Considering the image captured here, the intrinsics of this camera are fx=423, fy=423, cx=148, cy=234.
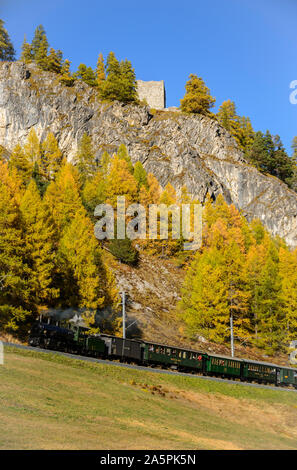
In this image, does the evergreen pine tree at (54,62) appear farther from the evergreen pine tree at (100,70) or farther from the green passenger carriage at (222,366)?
the green passenger carriage at (222,366)

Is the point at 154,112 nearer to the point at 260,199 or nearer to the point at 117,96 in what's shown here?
the point at 117,96

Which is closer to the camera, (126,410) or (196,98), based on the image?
(126,410)

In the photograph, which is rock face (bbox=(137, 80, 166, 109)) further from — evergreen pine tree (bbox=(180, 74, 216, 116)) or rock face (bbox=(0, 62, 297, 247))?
rock face (bbox=(0, 62, 297, 247))

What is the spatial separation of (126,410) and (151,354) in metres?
17.4

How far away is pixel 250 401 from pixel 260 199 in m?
80.7

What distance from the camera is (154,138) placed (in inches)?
4451

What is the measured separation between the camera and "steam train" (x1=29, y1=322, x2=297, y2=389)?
36.8m

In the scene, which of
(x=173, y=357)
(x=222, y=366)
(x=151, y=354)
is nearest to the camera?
(x=151, y=354)

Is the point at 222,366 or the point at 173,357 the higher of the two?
the point at 173,357

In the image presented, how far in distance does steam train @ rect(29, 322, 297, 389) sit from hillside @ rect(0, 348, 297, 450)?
4139 millimetres

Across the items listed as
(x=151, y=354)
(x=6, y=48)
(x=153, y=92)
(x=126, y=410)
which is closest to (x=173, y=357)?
(x=151, y=354)

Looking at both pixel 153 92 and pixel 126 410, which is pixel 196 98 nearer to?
pixel 153 92

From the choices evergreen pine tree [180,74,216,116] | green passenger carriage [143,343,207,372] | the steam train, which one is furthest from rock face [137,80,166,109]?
green passenger carriage [143,343,207,372]

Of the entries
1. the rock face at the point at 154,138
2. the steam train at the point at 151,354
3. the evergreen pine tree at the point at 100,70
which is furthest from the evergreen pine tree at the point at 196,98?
the steam train at the point at 151,354
